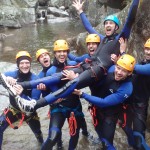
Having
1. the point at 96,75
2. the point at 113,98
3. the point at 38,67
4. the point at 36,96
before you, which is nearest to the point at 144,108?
the point at 113,98

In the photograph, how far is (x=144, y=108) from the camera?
5.45 m


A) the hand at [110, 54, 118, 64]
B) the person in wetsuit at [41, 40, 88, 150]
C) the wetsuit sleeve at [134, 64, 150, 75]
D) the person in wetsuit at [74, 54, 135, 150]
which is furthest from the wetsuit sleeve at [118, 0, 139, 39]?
the person in wetsuit at [41, 40, 88, 150]

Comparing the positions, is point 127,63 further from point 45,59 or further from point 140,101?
point 45,59

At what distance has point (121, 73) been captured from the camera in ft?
16.5

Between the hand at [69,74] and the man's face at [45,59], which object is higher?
the man's face at [45,59]

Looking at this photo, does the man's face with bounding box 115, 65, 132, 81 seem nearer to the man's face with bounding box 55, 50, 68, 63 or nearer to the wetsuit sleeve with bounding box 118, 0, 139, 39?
the man's face with bounding box 55, 50, 68, 63

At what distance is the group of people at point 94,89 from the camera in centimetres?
509

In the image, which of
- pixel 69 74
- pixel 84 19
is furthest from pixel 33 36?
pixel 69 74

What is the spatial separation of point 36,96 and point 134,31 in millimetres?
3260

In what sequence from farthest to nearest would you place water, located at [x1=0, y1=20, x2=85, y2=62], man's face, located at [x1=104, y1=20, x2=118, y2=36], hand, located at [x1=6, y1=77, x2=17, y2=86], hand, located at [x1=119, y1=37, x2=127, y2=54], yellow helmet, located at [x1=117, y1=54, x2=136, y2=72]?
water, located at [x1=0, y1=20, x2=85, y2=62]
man's face, located at [x1=104, y1=20, x2=118, y2=36]
hand, located at [x1=119, y1=37, x2=127, y2=54]
hand, located at [x1=6, y1=77, x2=17, y2=86]
yellow helmet, located at [x1=117, y1=54, x2=136, y2=72]

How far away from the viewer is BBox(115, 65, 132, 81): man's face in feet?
16.4

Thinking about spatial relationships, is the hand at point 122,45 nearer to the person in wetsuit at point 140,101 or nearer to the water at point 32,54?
the person in wetsuit at point 140,101

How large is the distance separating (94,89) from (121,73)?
3.07ft

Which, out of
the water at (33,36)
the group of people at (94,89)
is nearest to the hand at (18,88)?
the group of people at (94,89)
